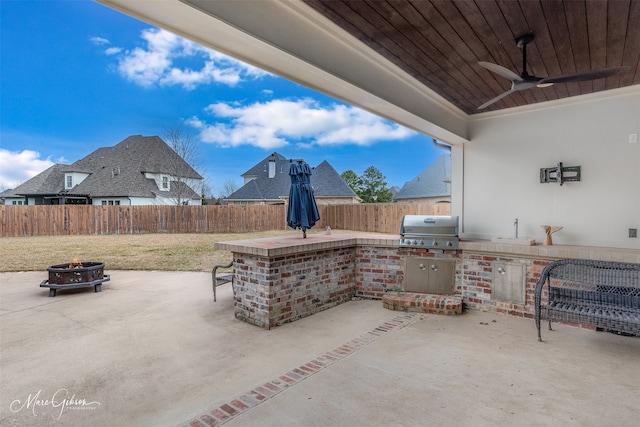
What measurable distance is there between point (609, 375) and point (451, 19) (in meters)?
3.25

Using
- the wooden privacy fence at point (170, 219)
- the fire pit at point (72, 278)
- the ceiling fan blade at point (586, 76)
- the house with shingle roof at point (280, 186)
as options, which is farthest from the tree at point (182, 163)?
the ceiling fan blade at point (586, 76)

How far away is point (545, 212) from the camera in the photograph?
4.94 metres

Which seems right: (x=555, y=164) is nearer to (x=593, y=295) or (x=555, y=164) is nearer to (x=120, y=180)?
(x=593, y=295)

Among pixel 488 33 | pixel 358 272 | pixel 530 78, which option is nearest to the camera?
pixel 488 33

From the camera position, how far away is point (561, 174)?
4773 mm

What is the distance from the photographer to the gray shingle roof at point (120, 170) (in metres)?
18.3

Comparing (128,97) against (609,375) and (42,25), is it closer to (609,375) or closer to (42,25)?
(42,25)

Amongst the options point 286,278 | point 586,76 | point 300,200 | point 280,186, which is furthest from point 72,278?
point 280,186

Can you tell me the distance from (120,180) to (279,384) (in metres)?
19.8

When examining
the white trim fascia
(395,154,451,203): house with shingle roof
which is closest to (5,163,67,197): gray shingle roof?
(395,154,451,203): house with shingle roof

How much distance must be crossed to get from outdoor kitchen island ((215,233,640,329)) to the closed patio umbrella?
0.36 m

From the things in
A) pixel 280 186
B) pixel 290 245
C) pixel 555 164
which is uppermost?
pixel 280 186

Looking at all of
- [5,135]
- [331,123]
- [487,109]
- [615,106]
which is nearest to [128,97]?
[5,135]

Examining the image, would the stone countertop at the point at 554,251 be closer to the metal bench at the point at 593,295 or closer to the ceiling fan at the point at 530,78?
the metal bench at the point at 593,295
